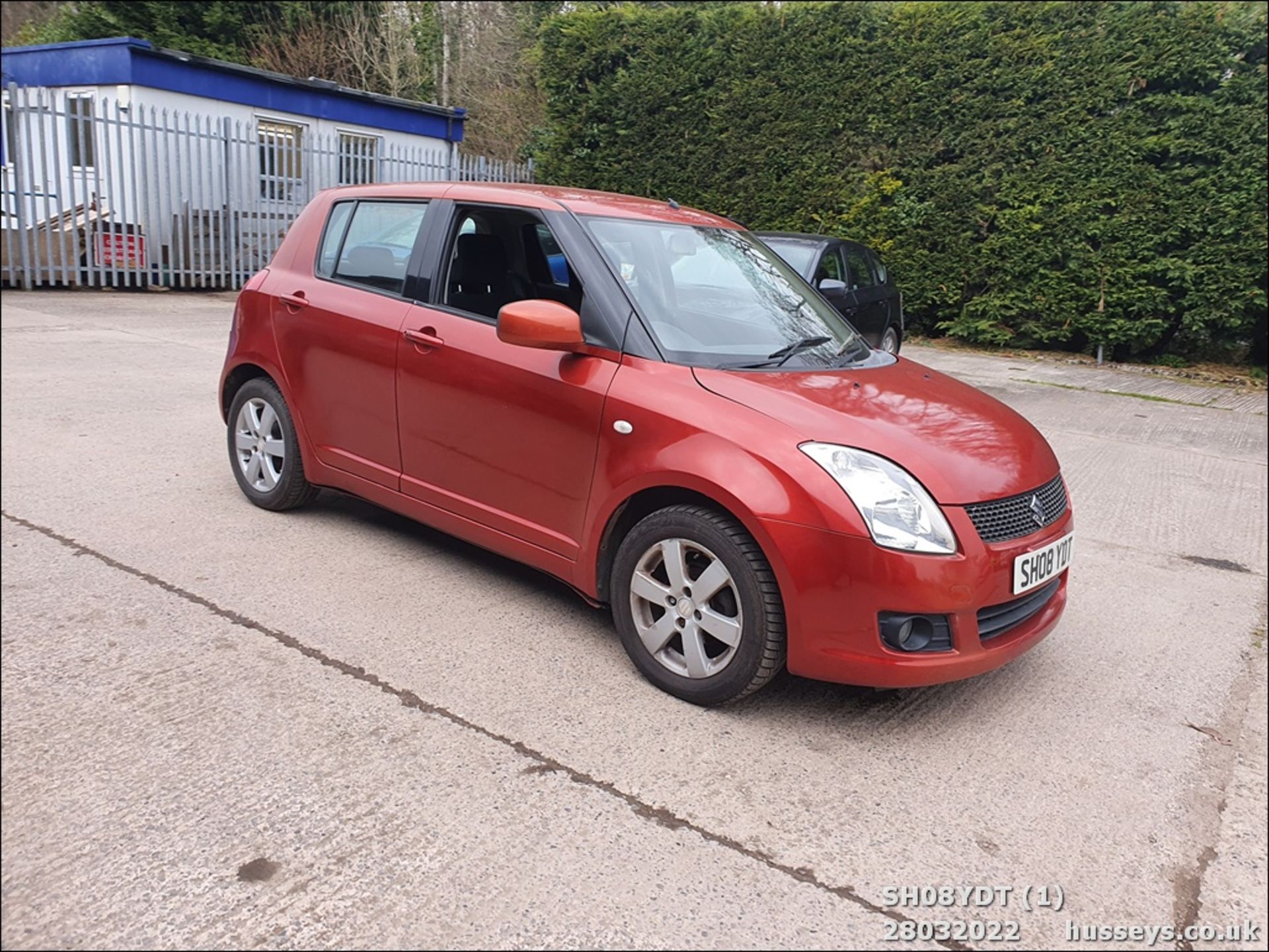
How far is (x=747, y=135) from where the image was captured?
1571 centimetres

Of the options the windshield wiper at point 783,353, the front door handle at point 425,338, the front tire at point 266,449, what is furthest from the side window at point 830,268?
the front door handle at point 425,338

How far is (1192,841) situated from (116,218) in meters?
15.3

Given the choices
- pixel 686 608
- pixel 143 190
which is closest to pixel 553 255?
pixel 686 608

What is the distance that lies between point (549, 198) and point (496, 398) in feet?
2.99

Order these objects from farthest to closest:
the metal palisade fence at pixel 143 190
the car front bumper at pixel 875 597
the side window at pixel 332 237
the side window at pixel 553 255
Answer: the metal palisade fence at pixel 143 190 → the side window at pixel 332 237 → the side window at pixel 553 255 → the car front bumper at pixel 875 597

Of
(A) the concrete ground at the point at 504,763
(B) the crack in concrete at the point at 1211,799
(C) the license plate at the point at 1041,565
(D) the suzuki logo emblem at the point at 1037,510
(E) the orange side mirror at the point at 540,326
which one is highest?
(E) the orange side mirror at the point at 540,326

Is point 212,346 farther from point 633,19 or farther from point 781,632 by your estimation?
point 633,19

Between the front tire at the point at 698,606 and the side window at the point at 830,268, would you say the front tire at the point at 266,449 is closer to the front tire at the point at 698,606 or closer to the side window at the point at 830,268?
the front tire at the point at 698,606

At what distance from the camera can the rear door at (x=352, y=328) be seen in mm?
4266

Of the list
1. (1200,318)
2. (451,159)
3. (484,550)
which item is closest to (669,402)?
(484,550)

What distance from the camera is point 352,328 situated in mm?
4352

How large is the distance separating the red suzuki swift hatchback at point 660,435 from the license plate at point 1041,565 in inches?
0.5

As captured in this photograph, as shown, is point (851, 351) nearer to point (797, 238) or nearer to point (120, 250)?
point (797, 238)

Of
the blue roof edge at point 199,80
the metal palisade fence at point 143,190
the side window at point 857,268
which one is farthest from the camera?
the blue roof edge at point 199,80
